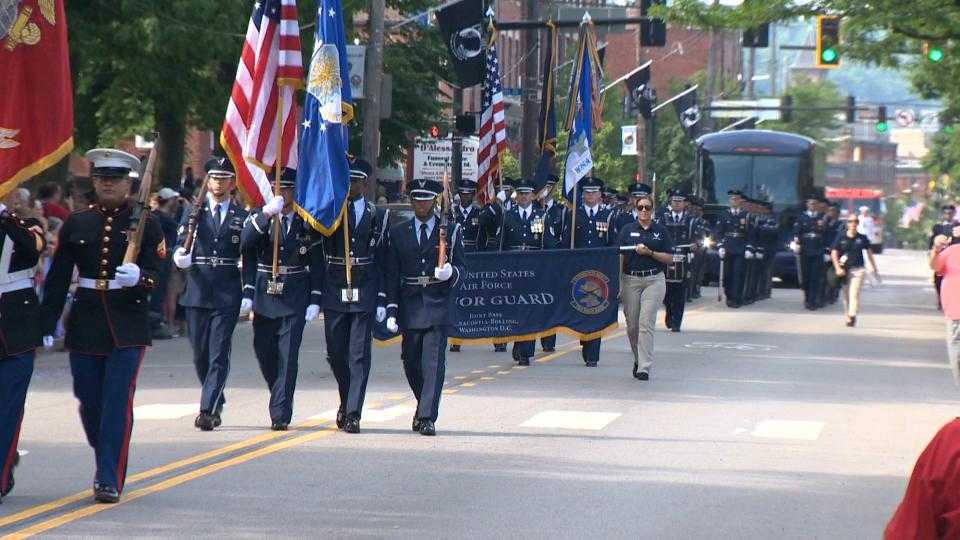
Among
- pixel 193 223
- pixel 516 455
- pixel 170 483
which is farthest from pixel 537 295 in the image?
pixel 170 483

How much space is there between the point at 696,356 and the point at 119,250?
1324 cm

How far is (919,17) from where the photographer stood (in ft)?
97.8

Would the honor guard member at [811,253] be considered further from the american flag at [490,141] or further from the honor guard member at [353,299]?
the honor guard member at [353,299]

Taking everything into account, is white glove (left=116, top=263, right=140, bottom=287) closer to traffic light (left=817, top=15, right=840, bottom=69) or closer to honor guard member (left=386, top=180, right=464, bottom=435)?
honor guard member (left=386, top=180, right=464, bottom=435)

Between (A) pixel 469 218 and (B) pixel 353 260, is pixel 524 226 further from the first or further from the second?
(B) pixel 353 260

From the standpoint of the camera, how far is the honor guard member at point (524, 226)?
74.8ft

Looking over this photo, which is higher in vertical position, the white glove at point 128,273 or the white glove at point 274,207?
the white glove at point 274,207

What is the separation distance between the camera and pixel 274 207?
13586mm

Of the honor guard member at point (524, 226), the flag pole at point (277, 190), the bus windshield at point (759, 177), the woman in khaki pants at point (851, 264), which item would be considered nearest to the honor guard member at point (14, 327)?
the flag pole at point (277, 190)

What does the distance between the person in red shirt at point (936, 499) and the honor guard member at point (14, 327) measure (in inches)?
257

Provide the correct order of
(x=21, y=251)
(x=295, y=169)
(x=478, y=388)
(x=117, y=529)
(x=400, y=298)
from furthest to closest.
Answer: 1. (x=478, y=388)
2. (x=295, y=169)
3. (x=400, y=298)
4. (x=21, y=251)
5. (x=117, y=529)

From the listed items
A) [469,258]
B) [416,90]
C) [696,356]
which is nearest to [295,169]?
[469,258]

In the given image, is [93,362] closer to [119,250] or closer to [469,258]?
[119,250]

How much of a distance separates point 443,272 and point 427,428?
1173 millimetres
